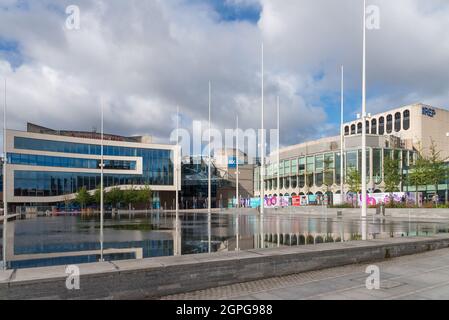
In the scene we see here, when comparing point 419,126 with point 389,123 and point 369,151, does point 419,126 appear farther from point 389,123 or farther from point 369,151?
point 369,151

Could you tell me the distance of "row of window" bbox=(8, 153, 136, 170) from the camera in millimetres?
69812

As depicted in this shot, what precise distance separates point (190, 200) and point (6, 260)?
89.9m

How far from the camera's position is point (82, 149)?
80375 mm

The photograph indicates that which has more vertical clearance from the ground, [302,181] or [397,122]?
[397,122]

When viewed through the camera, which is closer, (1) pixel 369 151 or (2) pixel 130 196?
(2) pixel 130 196

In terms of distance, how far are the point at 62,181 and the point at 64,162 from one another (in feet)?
13.0

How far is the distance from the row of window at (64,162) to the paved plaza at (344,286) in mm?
71900

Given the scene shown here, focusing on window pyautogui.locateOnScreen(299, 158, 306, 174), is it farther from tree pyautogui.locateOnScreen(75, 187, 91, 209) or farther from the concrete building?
tree pyautogui.locateOnScreen(75, 187, 91, 209)

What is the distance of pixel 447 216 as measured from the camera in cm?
3450

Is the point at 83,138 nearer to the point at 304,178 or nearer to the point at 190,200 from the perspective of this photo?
the point at 190,200

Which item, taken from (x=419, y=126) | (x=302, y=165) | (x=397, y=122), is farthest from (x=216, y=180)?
(x=419, y=126)
